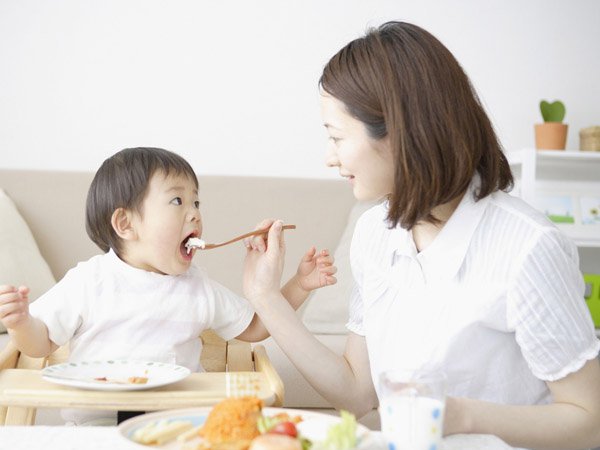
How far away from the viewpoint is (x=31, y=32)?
10.2ft

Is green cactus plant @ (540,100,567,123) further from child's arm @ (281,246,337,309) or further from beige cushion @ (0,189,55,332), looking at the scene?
beige cushion @ (0,189,55,332)

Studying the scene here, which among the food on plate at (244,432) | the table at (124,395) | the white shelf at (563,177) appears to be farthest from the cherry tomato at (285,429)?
the white shelf at (563,177)

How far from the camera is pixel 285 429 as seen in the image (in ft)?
2.84

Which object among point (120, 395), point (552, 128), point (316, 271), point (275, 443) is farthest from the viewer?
point (552, 128)

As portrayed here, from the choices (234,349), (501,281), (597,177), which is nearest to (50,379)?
(234,349)

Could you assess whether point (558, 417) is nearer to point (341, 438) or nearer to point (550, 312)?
point (550, 312)

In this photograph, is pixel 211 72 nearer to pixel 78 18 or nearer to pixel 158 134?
pixel 158 134

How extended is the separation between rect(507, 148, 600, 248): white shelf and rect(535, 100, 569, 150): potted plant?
0.05 metres

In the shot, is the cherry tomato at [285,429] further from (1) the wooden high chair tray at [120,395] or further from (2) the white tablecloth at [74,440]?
(1) the wooden high chair tray at [120,395]

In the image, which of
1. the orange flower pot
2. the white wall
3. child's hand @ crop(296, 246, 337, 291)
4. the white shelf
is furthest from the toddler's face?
the orange flower pot

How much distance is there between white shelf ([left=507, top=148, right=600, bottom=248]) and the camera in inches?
126

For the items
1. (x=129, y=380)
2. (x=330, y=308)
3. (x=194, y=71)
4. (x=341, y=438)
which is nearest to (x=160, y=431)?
(x=341, y=438)

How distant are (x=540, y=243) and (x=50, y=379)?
79 centimetres

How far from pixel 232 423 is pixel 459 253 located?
604mm
